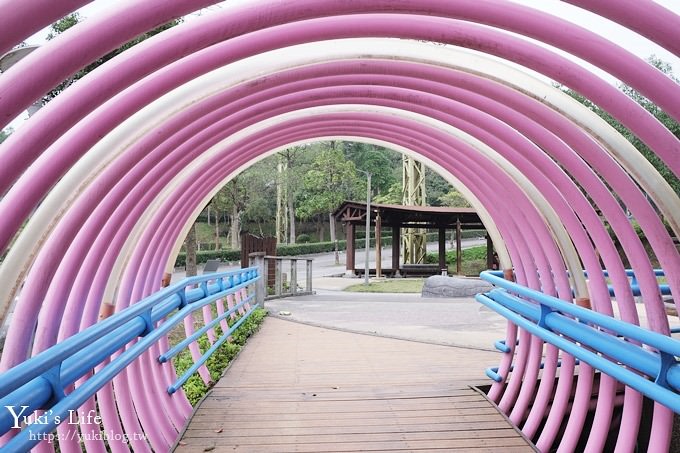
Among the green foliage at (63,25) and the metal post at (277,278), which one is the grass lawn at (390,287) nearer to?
the metal post at (277,278)

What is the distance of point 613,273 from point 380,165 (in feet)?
182

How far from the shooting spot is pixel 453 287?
64.2 feet


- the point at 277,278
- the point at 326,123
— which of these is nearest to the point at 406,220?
the point at 277,278

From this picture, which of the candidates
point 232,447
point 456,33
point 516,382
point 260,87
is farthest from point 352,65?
point 516,382

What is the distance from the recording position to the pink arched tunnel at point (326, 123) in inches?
80.6

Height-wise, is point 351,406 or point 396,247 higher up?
point 396,247

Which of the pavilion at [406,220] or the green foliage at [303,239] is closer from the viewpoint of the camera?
the pavilion at [406,220]

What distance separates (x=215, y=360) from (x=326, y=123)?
3.41 metres

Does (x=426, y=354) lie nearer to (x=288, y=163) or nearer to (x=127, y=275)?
(x=127, y=275)

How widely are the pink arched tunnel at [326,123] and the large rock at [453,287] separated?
1406cm

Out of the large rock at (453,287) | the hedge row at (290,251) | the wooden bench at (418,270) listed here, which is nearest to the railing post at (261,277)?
the large rock at (453,287)

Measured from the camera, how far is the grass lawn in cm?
2341

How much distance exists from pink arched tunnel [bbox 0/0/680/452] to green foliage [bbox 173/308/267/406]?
107 cm

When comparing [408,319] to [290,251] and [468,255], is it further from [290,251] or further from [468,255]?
[290,251]
